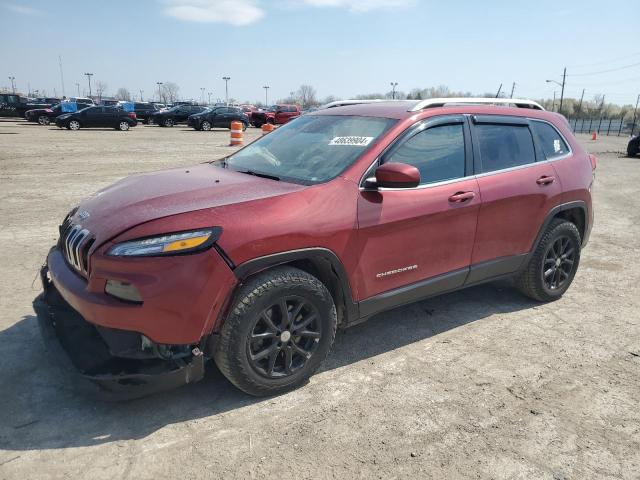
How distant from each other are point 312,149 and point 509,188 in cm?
166

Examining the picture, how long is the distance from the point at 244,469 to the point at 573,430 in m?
1.89

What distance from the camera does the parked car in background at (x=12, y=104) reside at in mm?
33531

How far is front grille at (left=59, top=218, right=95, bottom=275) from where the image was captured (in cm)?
273

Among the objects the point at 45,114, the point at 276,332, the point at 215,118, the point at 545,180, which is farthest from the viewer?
the point at 215,118

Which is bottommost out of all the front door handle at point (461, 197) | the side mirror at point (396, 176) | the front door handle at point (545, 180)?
the front door handle at point (461, 197)

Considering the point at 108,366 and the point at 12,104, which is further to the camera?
the point at 12,104

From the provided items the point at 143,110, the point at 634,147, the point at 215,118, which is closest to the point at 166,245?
the point at 634,147

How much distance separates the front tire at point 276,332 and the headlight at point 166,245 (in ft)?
1.21

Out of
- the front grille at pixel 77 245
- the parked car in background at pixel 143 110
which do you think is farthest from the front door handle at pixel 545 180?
the parked car in background at pixel 143 110

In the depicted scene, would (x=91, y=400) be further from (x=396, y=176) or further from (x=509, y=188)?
(x=509, y=188)

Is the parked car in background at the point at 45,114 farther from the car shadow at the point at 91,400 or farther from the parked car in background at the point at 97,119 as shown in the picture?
the car shadow at the point at 91,400

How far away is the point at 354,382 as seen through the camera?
10.6 feet

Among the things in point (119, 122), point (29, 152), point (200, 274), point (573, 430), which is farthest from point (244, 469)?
point (119, 122)

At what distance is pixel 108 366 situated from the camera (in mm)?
2646
